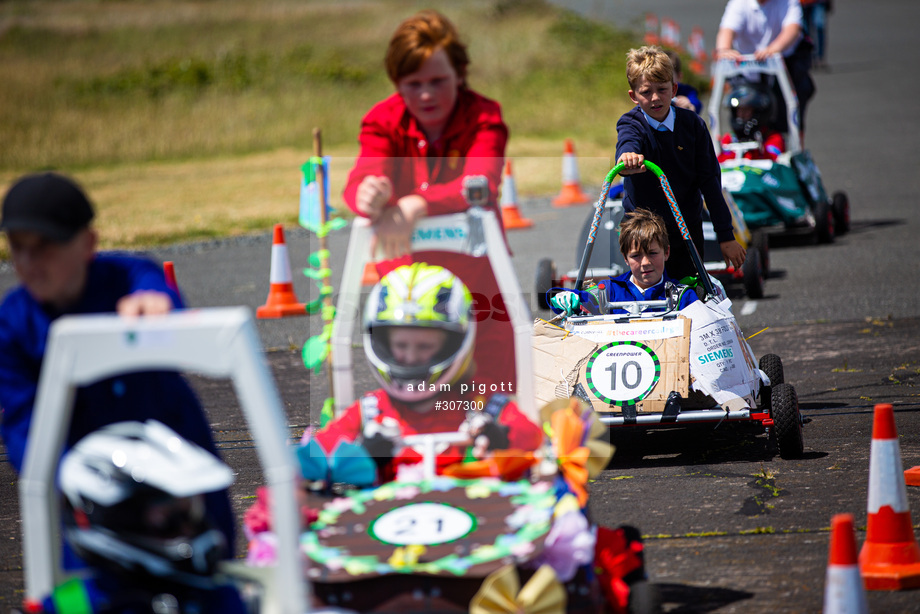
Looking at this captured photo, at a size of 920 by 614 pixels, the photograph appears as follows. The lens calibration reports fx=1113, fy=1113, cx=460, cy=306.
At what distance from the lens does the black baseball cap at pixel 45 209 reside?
3.26m

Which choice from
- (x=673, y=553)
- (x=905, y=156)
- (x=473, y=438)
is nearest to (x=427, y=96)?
(x=473, y=438)

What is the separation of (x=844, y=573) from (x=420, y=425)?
1.55 meters

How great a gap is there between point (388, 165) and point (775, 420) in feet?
8.37

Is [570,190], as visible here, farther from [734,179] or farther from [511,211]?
[734,179]

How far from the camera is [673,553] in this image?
484 centimetres

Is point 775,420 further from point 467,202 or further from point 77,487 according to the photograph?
point 77,487

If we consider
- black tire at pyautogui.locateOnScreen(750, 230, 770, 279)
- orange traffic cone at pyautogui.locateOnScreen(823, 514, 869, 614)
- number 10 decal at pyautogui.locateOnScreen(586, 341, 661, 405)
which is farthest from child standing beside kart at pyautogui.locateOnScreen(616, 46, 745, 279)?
black tire at pyautogui.locateOnScreen(750, 230, 770, 279)

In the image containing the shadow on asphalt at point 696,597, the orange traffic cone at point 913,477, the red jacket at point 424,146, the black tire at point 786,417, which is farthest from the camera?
the black tire at point 786,417

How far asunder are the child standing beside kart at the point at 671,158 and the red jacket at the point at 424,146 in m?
2.14

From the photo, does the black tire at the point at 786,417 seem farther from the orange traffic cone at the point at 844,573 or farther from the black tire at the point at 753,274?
the black tire at the point at 753,274

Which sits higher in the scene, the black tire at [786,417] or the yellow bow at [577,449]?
the yellow bow at [577,449]

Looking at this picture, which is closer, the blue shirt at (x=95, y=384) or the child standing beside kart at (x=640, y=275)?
the blue shirt at (x=95, y=384)

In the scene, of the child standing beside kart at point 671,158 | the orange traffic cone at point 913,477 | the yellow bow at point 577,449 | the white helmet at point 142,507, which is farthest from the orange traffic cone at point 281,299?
the white helmet at point 142,507

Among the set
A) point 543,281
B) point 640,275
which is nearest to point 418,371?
point 640,275
